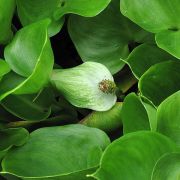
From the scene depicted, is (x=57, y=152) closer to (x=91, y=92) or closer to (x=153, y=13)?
(x=91, y=92)

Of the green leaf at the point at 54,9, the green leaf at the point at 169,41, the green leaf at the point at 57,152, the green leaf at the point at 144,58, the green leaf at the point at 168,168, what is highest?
the green leaf at the point at 54,9

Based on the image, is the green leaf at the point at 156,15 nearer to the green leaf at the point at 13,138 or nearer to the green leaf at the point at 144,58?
the green leaf at the point at 144,58

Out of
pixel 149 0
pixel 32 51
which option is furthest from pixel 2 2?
pixel 149 0

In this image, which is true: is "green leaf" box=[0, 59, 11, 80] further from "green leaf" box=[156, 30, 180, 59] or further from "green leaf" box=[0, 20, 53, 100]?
"green leaf" box=[156, 30, 180, 59]

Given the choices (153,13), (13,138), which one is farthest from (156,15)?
(13,138)

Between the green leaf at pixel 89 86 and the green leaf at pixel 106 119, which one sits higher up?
the green leaf at pixel 89 86

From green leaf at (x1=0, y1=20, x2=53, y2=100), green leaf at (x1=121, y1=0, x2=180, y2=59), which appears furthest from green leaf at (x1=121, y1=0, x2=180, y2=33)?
green leaf at (x1=0, y1=20, x2=53, y2=100)

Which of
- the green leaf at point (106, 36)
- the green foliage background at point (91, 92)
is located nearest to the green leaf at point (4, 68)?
the green foliage background at point (91, 92)
